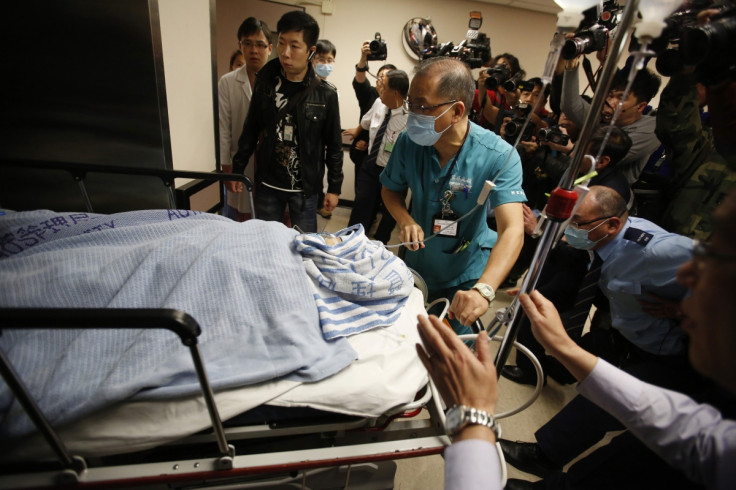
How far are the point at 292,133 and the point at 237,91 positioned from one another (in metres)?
0.66

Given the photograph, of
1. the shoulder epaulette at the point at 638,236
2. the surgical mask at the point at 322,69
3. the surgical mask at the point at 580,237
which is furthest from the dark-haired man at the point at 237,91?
the shoulder epaulette at the point at 638,236

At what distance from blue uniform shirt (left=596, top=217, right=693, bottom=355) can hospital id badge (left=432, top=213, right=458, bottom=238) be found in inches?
28.1

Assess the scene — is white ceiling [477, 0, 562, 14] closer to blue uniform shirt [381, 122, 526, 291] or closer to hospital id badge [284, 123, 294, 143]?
hospital id badge [284, 123, 294, 143]

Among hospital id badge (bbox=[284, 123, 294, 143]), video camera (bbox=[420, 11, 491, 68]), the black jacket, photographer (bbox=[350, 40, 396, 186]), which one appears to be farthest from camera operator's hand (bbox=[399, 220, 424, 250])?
photographer (bbox=[350, 40, 396, 186])

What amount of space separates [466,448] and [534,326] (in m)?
0.36

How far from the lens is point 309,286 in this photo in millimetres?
1021

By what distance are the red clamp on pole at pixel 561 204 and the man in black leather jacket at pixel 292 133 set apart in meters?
1.54

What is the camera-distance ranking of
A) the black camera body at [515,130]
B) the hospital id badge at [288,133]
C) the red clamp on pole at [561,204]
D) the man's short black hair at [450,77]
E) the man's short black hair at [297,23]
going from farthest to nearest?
the black camera body at [515,130] → the hospital id badge at [288,133] → the man's short black hair at [297,23] → the man's short black hair at [450,77] → the red clamp on pole at [561,204]

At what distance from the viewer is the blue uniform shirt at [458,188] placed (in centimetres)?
130

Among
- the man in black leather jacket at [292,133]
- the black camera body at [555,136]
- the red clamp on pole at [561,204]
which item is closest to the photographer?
the red clamp on pole at [561,204]

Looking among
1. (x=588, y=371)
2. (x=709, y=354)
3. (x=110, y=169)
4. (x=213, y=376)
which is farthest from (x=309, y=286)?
(x=110, y=169)

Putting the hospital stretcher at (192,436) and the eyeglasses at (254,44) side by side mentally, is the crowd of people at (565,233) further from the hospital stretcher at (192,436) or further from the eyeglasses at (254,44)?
the hospital stretcher at (192,436)

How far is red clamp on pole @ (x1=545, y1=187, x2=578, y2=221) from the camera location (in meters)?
0.67

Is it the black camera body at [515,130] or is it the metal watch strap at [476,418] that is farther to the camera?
the black camera body at [515,130]
